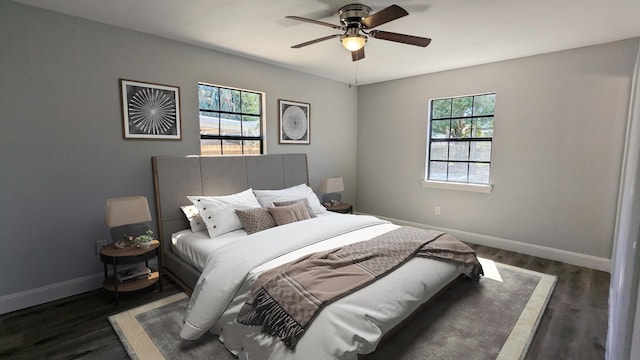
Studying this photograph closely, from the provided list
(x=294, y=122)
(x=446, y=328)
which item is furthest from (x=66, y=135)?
(x=446, y=328)

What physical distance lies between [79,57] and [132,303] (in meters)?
2.30

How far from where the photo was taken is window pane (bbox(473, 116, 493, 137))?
13.8 ft

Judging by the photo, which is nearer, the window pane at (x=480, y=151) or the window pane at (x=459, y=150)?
the window pane at (x=480, y=151)

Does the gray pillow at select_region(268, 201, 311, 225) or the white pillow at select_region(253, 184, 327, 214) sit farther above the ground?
the white pillow at select_region(253, 184, 327, 214)

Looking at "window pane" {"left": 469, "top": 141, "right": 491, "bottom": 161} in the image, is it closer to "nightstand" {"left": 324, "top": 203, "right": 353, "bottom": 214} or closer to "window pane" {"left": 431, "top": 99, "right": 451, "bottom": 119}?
"window pane" {"left": 431, "top": 99, "right": 451, "bottom": 119}

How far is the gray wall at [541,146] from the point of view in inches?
130

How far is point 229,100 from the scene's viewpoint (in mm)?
3873

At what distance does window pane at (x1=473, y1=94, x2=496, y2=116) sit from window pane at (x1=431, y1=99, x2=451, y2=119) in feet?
1.23

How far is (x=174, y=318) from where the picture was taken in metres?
2.46

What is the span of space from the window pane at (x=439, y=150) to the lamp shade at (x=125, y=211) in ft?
13.4

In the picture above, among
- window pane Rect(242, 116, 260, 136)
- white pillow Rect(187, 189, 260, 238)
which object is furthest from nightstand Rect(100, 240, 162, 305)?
window pane Rect(242, 116, 260, 136)

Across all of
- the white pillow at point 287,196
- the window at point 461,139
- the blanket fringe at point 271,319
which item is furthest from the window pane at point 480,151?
the blanket fringe at point 271,319

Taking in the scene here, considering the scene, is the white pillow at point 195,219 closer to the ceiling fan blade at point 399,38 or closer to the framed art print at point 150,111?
the framed art print at point 150,111

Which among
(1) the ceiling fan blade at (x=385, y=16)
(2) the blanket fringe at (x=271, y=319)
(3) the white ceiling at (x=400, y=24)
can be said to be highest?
(3) the white ceiling at (x=400, y=24)
